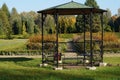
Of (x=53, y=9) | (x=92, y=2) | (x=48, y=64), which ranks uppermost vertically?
(x=92, y=2)

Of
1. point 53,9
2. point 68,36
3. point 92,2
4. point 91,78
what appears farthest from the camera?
point 92,2

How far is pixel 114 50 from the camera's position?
96.2 feet

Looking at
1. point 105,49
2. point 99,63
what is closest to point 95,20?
point 105,49

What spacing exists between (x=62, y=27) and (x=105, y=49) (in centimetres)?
4355

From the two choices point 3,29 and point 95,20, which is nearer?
point 95,20

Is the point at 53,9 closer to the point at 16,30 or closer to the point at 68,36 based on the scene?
the point at 68,36

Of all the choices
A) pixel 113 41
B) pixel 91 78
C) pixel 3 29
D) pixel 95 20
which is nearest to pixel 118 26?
pixel 95 20

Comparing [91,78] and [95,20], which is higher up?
[95,20]

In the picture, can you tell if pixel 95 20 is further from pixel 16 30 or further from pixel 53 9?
pixel 53 9

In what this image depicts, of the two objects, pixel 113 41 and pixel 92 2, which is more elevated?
pixel 92 2

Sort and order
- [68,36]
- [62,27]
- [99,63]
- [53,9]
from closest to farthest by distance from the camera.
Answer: [53,9], [99,63], [68,36], [62,27]

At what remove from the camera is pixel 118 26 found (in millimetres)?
76375

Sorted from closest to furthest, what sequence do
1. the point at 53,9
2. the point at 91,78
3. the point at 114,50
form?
the point at 91,78 → the point at 53,9 → the point at 114,50

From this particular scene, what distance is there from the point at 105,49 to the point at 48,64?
1090 centimetres
